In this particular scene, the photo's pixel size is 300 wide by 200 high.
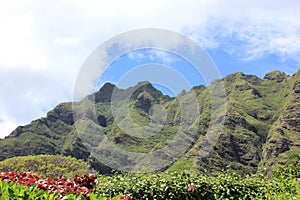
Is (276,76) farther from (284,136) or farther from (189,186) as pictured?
(189,186)

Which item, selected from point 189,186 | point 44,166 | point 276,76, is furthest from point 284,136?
point 189,186

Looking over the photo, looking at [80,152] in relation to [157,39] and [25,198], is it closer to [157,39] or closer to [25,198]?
[157,39]

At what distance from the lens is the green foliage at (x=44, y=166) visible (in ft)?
84.2

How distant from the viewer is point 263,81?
13162 cm

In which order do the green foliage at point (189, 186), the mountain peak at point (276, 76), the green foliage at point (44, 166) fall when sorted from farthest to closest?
the mountain peak at point (276, 76) → the green foliage at point (44, 166) → the green foliage at point (189, 186)

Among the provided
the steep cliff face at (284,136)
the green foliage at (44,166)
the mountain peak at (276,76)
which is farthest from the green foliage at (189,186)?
the mountain peak at (276,76)

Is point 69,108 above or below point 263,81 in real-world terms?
below

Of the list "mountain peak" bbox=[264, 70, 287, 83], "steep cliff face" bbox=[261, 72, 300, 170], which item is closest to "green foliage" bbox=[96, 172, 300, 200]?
"steep cliff face" bbox=[261, 72, 300, 170]

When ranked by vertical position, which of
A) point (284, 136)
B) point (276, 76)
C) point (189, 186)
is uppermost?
point (276, 76)

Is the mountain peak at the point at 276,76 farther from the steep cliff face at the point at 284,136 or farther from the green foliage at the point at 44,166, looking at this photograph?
the green foliage at the point at 44,166

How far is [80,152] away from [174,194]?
253 ft

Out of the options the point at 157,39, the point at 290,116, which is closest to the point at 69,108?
the point at 290,116

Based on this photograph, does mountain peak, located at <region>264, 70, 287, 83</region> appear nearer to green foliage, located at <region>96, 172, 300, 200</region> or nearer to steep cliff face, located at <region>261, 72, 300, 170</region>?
steep cliff face, located at <region>261, 72, 300, 170</region>

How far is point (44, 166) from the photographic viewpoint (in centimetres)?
2630
